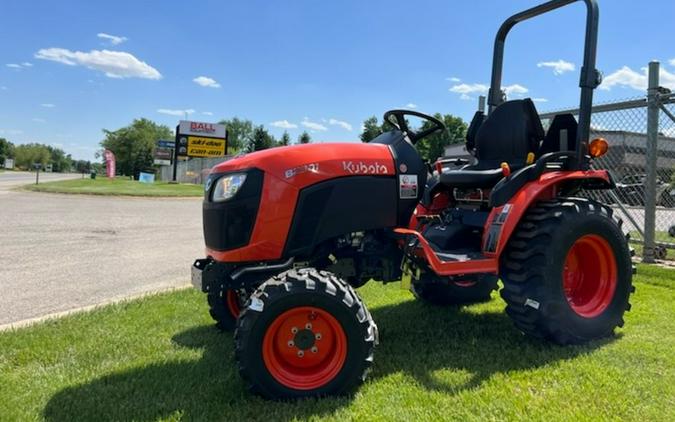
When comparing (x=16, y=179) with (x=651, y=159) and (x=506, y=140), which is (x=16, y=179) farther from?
(x=506, y=140)

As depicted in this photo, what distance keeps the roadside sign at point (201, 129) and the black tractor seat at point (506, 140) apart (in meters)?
38.3

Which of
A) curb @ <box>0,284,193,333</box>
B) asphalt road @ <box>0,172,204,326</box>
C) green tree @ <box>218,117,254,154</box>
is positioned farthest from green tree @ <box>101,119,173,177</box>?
curb @ <box>0,284,193,333</box>

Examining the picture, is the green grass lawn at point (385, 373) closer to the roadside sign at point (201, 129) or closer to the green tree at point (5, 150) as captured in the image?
the roadside sign at point (201, 129)

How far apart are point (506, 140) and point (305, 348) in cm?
241

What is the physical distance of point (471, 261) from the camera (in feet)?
11.6

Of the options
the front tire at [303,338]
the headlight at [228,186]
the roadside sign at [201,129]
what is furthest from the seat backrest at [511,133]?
the roadside sign at [201,129]

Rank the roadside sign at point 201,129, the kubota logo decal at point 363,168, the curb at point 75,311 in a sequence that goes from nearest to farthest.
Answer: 1. the kubota logo decal at point 363,168
2. the curb at point 75,311
3. the roadside sign at point 201,129

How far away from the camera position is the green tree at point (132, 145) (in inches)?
3605

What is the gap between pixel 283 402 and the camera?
2.82 meters

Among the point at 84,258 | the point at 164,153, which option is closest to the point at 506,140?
the point at 84,258

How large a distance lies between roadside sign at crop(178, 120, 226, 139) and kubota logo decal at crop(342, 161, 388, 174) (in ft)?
127

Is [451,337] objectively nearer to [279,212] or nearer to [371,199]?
[371,199]

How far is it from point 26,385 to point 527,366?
9.95ft

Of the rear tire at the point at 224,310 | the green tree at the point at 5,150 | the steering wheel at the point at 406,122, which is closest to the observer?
the steering wheel at the point at 406,122
